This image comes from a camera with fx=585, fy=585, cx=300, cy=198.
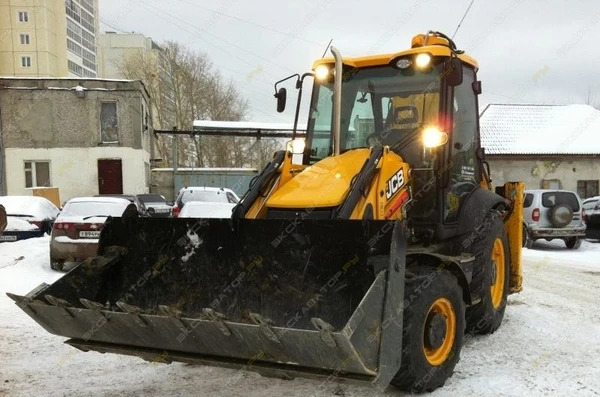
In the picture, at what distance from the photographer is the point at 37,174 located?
28.1m

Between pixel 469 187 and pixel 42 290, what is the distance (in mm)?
4149

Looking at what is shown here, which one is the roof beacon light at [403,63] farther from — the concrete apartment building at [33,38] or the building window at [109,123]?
the concrete apartment building at [33,38]

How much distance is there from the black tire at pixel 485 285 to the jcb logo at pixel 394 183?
4.04 ft

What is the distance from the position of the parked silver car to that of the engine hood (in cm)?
1161

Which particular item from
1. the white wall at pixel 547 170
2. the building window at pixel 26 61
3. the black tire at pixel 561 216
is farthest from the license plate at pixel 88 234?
the building window at pixel 26 61

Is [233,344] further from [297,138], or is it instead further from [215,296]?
[297,138]

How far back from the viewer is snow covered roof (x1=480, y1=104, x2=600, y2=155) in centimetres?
2784

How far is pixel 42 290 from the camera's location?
4438 mm

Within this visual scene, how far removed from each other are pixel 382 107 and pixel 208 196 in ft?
35.9

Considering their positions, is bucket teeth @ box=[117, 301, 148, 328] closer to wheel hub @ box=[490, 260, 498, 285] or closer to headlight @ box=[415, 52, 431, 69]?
headlight @ box=[415, 52, 431, 69]

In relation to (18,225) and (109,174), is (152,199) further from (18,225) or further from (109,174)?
(18,225)

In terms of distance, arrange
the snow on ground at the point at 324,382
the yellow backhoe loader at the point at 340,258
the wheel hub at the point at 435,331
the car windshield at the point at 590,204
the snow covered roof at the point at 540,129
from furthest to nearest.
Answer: the snow covered roof at the point at 540,129, the car windshield at the point at 590,204, the snow on ground at the point at 324,382, the wheel hub at the point at 435,331, the yellow backhoe loader at the point at 340,258

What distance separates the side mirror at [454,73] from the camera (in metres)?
5.09

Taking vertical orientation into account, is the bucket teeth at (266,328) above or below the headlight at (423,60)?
below
